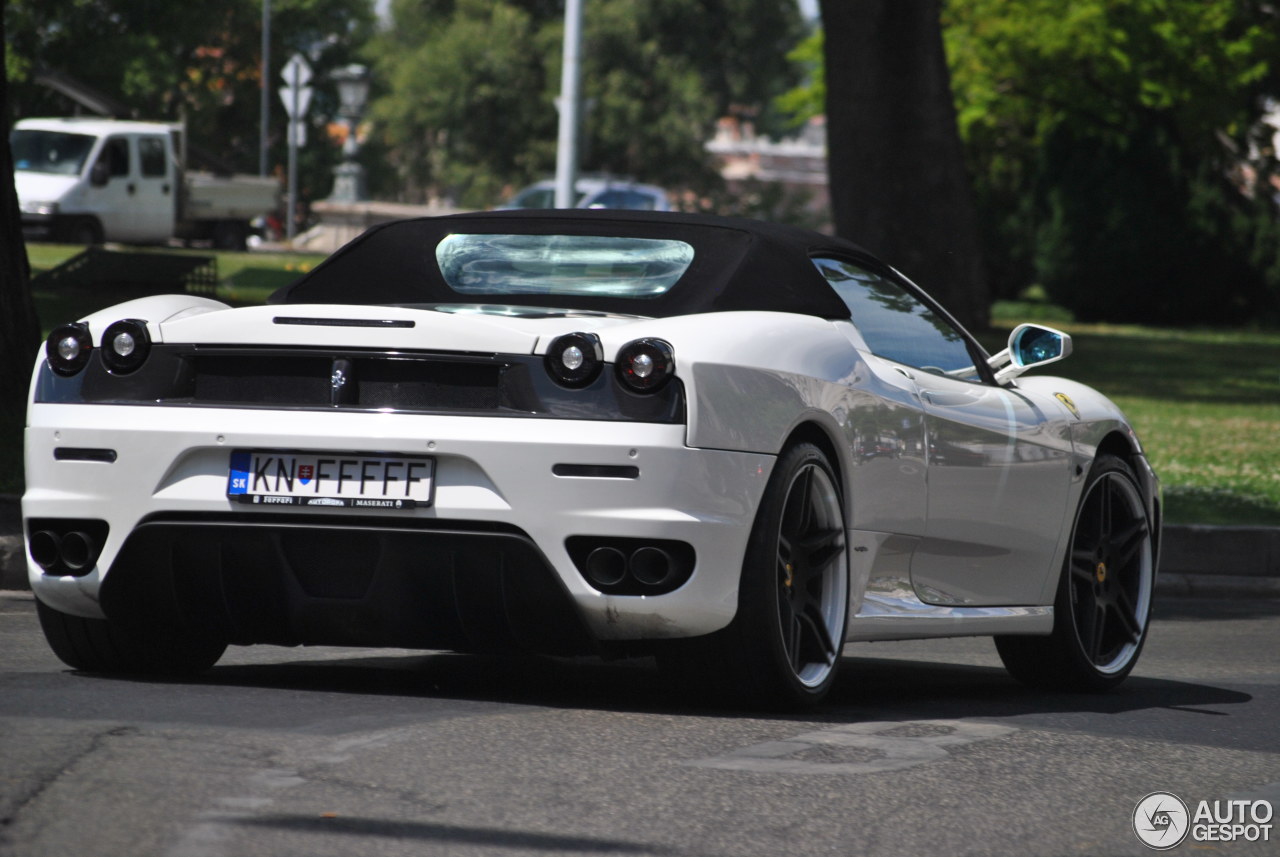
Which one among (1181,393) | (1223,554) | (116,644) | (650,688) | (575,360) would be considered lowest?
(1181,393)

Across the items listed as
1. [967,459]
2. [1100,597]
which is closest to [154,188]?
[1100,597]

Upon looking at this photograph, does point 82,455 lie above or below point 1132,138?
below

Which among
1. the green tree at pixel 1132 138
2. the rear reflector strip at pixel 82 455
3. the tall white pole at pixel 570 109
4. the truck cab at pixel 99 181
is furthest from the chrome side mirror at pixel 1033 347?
the green tree at pixel 1132 138

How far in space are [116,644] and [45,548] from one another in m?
0.36

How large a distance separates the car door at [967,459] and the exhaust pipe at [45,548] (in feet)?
7.36

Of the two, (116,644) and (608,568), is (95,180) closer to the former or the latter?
(116,644)

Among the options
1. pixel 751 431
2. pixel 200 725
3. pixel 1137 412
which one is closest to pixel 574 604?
pixel 751 431

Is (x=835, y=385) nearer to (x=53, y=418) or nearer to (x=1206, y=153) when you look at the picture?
(x=53, y=418)

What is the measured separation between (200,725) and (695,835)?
134 cm

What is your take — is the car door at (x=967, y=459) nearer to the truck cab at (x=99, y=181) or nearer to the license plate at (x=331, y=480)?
the license plate at (x=331, y=480)

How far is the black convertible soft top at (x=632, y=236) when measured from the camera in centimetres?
589

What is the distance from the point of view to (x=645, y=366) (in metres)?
5.20

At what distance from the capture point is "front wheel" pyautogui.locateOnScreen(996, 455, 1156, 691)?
7059 mm

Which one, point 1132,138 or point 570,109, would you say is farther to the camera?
point 1132,138
